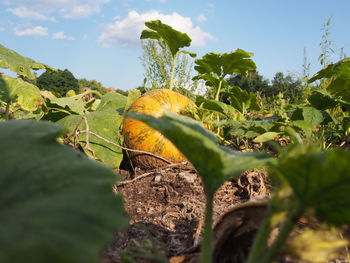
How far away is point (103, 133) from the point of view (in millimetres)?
2822

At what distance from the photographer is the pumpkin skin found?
2.91 meters

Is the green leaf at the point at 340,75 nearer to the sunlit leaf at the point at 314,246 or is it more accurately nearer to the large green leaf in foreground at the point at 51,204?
the sunlit leaf at the point at 314,246

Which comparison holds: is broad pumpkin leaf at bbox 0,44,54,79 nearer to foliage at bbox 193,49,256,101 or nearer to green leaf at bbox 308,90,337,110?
foliage at bbox 193,49,256,101

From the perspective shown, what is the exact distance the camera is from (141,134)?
9.75 ft

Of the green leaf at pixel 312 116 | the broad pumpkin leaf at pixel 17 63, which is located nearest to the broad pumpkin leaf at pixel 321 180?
the green leaf at pixel 312 116

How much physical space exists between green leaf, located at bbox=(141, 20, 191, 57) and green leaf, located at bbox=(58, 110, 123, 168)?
106 centimetres

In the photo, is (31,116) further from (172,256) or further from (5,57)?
(172,256)

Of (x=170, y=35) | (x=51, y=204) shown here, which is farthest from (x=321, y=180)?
(x=170, y=35)

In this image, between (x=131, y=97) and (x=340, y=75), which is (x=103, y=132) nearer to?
(x=131, y=97)

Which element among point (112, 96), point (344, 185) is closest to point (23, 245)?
point (344, 185)

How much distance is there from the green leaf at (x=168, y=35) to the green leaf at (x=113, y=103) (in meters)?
0.76

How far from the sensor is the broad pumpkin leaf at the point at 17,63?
2.57 m

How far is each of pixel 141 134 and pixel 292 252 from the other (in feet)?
7.97

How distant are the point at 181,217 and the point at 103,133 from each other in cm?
137
